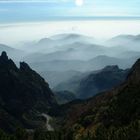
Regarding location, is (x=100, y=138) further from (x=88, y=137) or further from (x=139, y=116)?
(x=139, y=116)

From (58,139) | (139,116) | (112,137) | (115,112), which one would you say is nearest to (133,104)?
(115,112)

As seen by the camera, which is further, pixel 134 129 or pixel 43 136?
pixel 43 136

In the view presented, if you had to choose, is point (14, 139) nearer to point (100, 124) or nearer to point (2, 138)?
point (2, 138)

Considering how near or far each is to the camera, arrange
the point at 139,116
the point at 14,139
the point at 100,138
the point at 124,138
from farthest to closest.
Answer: the point at 14,139, the point at 139,116, the point at 100,138, the point at 124,138

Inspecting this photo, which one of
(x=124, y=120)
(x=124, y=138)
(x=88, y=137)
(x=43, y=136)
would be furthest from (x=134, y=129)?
(x=43, y=136)

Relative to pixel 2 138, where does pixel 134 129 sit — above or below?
above

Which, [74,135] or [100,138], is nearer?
[100,138]

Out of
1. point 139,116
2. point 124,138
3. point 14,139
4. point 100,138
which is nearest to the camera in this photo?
point 124,138

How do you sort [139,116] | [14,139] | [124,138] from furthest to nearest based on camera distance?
[14,139] < [139,116] < [124,138]

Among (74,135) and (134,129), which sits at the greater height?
(134,129)
